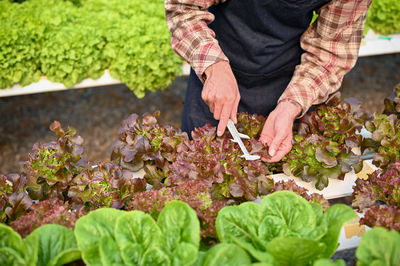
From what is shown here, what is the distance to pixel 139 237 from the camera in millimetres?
1028

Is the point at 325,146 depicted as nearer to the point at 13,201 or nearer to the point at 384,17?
the point at 13,201

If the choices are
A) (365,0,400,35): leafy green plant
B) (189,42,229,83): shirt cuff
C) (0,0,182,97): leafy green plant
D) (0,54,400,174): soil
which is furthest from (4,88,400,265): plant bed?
(365,0,400,35): leafy green plant

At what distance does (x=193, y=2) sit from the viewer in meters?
1.65

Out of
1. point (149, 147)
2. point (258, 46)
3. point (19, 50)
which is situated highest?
point (258, 46)

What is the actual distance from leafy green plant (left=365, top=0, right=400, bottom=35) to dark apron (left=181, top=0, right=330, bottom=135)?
7.52 ft

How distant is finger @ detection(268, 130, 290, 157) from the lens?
1.62 meters

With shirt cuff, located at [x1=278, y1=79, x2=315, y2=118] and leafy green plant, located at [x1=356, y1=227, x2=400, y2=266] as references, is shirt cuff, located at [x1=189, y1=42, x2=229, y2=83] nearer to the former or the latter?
shirt cuff, located at [x1=278, y1=79, x2=315, y2=118]

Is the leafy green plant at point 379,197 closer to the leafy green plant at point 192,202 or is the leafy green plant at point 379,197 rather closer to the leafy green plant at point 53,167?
the leafy green plant at point 192,202

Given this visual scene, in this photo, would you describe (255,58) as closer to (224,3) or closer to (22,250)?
(224,3)

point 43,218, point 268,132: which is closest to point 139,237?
point 43,218

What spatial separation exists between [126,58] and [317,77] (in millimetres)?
1837

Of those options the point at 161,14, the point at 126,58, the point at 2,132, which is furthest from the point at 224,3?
the point at 2,132

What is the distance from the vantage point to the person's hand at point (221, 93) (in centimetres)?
155

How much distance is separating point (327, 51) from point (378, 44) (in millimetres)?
2243
